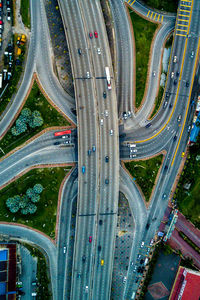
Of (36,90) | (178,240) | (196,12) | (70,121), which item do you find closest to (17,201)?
(70,121)

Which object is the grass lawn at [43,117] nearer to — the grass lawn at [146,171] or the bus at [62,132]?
the bus at [62,132]

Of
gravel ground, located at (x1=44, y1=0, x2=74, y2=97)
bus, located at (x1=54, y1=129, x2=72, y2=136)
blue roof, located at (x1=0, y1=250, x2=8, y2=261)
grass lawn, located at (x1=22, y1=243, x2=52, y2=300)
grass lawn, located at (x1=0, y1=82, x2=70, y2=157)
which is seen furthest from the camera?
gravel ground, located at (x1=44, y1=0, x2=74, y2=97)

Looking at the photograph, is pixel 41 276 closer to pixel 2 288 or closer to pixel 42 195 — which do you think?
pixel 2 288

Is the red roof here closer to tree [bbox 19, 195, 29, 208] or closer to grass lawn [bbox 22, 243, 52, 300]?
grass lawn [bbox 22, 243, 52, 300]

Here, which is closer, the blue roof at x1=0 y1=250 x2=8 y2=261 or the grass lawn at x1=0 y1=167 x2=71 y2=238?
the blue roof at x1=0 y1=250 x2=8 y2=261

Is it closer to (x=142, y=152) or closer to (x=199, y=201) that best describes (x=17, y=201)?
(x=142, y=152)

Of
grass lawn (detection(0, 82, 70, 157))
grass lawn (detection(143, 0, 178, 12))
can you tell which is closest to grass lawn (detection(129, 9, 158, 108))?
grass lawn (detection(143, 0, 178, 12))
